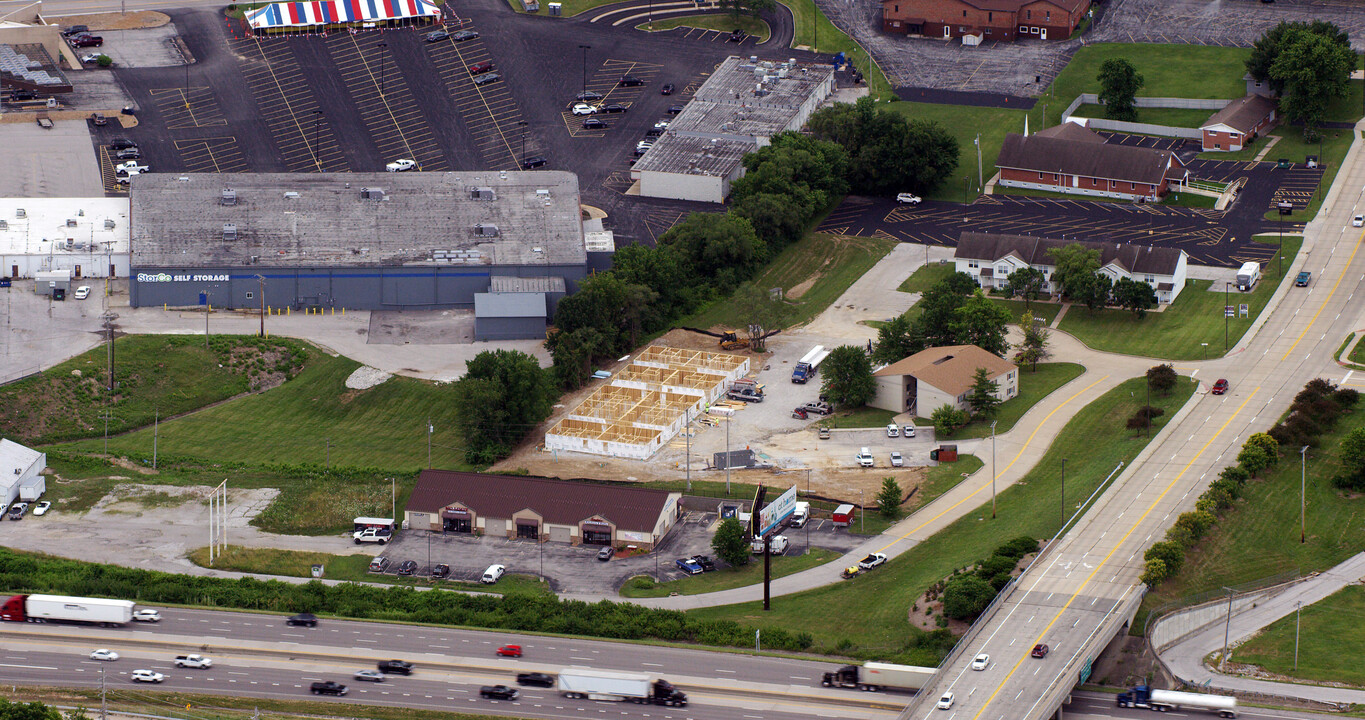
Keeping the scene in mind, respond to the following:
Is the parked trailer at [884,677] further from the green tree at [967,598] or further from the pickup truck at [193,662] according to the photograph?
the pickup truck at [193,662]

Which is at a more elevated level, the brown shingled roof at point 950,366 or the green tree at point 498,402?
the brown shingled roof at point 950,366

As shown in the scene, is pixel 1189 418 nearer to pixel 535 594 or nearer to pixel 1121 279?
pixel 1121 279

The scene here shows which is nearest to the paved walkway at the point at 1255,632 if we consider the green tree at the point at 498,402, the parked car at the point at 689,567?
the parked car at the point at 689,567

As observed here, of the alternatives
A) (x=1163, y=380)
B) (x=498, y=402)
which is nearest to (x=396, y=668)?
(x=498, y=402)

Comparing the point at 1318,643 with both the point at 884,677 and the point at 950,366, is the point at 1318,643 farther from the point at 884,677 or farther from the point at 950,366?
the point at 950,366

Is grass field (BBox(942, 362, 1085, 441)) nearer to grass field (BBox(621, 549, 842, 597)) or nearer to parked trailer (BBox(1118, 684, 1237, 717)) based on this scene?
grass field (BBox(621, 549, 842, 597))

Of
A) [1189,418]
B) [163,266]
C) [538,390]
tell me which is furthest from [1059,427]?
[163,266]

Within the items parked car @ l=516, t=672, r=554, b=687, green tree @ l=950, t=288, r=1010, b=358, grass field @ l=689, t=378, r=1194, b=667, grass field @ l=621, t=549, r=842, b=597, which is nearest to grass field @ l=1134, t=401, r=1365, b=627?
grass field @ l=689, t=378, r=1194, b=667

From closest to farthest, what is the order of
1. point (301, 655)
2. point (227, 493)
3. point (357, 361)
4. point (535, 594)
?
point (301, 655)
point (535, 594)
point (227, 493)
point (357, 361)
